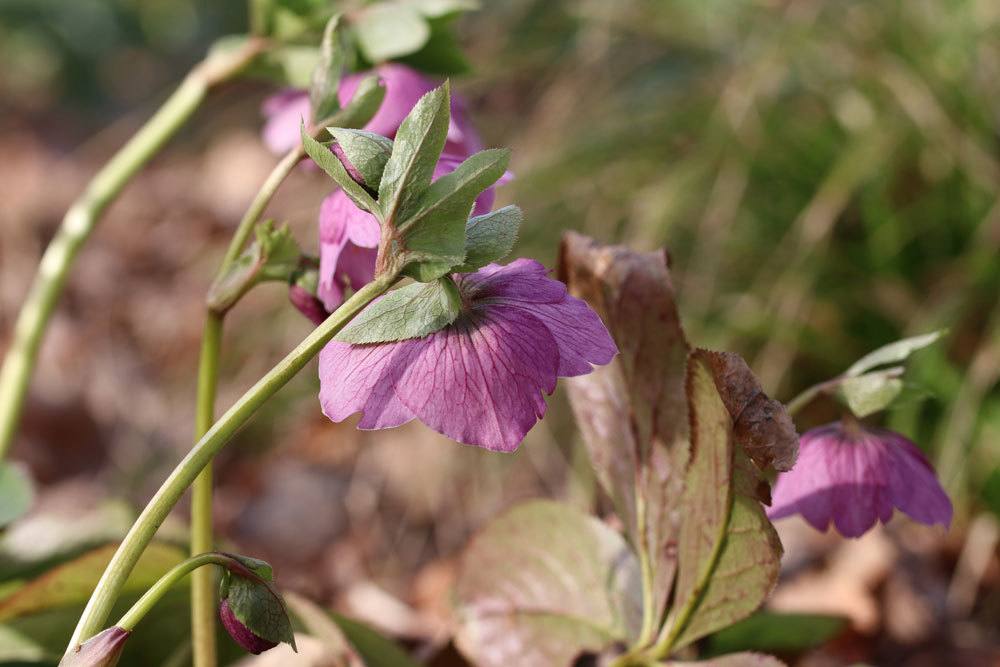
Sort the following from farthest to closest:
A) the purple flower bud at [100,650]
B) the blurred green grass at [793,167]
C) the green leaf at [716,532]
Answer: the blurred green grass at [793,167], the green leaf at [716,532], the purple flower bud at [100,650]

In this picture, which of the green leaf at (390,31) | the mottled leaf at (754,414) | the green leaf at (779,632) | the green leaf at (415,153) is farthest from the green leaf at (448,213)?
the green leaf at (779,632)

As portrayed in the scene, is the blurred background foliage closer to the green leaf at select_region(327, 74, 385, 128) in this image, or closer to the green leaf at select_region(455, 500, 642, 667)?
the green leaf at select_region(455, 500, 642, 667)

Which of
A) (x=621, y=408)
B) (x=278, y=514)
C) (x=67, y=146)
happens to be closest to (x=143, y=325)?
(x=278, y=514)

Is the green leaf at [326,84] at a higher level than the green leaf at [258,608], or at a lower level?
higher

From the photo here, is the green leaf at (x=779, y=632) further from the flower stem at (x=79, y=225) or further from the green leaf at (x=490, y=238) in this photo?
the flower stem at (x=79, y=225)

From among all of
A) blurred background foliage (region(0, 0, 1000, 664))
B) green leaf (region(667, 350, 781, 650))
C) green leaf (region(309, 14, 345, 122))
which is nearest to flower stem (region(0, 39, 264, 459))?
green leaf (region(309, 14, 345, 122))

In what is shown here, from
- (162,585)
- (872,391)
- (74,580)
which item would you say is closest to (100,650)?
(162,585)
